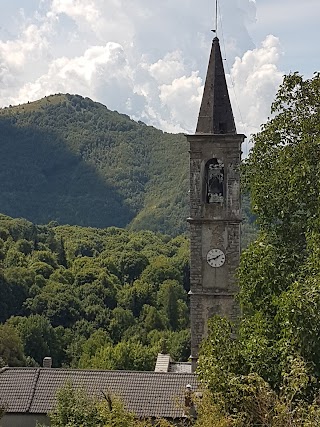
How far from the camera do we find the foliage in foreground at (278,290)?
39.2ft

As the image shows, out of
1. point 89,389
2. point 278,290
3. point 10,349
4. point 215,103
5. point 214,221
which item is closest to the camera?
point 278,290

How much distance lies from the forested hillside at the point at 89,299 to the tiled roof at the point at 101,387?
18080 mm

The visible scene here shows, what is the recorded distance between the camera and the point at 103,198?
488ft

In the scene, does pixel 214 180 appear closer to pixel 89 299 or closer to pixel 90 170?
pixel 89 299

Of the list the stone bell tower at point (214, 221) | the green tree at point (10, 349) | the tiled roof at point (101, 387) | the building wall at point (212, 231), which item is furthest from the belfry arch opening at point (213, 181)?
the green tree at point (10, 349)

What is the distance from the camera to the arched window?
22734mm

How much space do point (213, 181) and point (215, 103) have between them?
2217 millimetres

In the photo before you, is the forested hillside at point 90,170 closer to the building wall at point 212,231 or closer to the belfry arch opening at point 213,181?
the belfry arch opening at point 213,181

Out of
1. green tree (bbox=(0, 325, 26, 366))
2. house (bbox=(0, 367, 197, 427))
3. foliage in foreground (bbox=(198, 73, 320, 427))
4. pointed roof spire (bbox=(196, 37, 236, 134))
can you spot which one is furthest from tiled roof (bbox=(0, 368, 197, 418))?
green tree (bbox=(0, 325, 26, 366))

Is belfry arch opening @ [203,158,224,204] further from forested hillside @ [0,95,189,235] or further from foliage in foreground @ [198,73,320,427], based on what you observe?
forested hillside @ [0,95,189,235]

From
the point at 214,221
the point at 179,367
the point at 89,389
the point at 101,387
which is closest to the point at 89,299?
the point at 179,367

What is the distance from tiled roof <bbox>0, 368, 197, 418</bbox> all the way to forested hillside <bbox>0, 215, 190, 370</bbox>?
Result: 18080 millimetres

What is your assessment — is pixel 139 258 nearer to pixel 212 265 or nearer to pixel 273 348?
pixel 212 265

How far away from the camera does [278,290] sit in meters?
13.5
